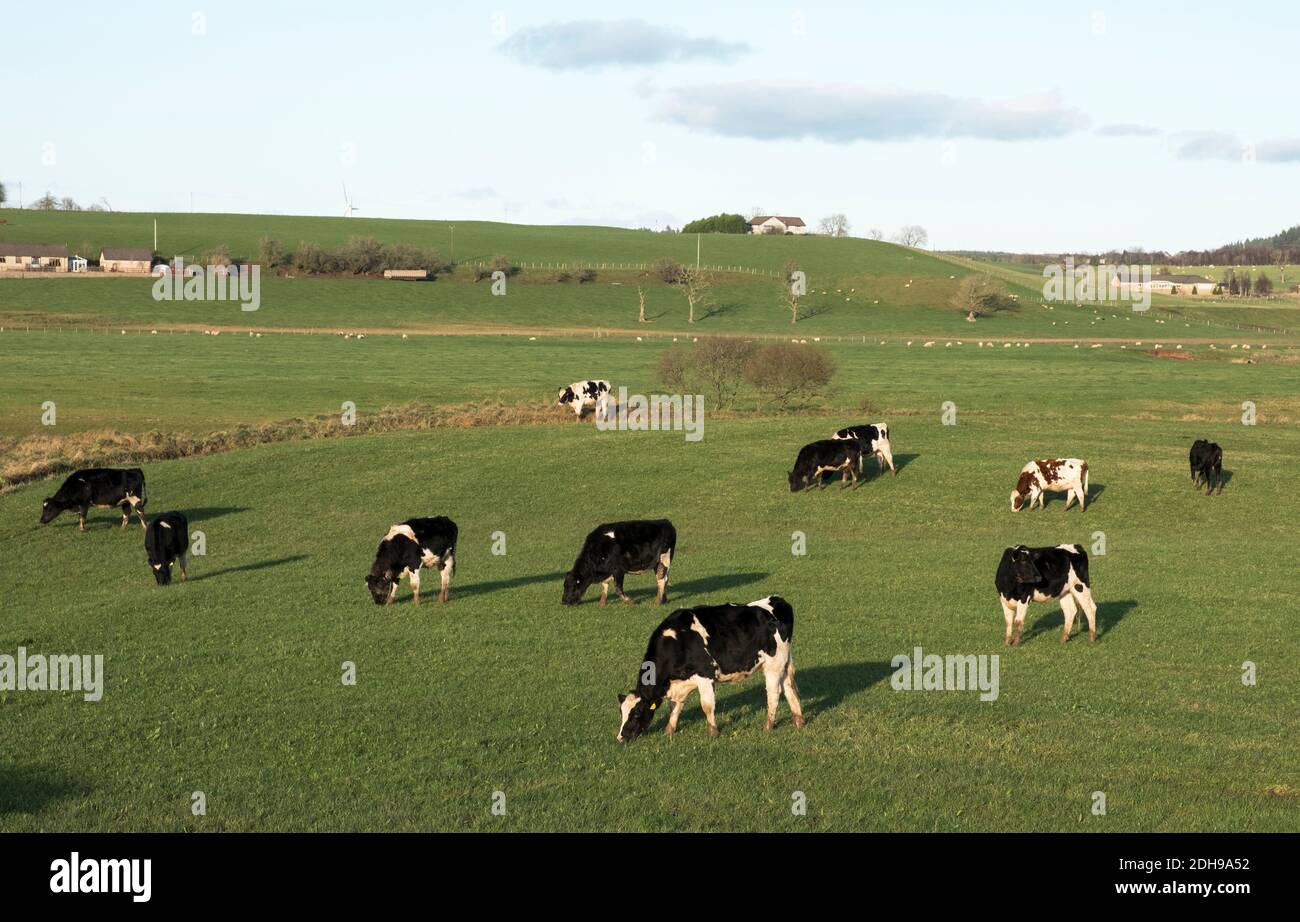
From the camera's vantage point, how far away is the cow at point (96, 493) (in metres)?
34.4

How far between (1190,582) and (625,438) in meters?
24.9

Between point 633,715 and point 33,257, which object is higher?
point 33,257

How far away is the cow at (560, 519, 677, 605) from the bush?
114 ft

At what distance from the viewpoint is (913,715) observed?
16812 millimetres

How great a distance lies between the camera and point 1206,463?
38.5 m

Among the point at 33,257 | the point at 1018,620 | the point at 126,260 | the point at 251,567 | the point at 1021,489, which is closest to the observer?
A: the point at 1018,620

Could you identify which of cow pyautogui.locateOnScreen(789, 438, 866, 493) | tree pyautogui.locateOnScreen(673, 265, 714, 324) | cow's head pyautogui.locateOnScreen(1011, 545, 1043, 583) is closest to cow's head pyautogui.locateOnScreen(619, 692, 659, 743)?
cow's head pyautogui.locateOnScreen(1011, 545, 1043, 583)

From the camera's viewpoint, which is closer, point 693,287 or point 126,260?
point 693,287

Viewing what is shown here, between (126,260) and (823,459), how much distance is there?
14749 cm

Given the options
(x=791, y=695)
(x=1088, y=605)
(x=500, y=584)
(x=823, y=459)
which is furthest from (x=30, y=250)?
(x=791, y=695)

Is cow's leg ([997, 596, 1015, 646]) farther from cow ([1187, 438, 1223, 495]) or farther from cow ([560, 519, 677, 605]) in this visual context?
cow ([1187, 438, 1223, 495])

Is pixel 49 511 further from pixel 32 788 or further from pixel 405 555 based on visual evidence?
pixel 32 788
